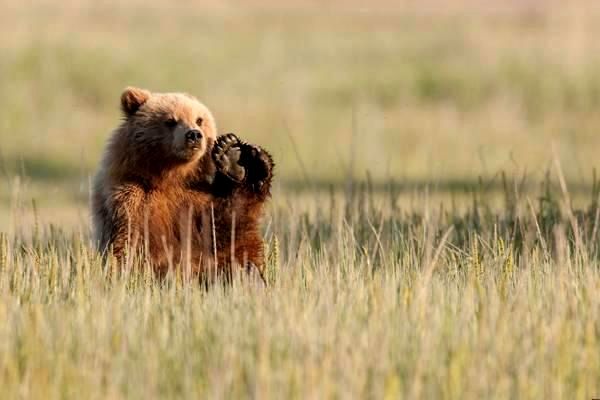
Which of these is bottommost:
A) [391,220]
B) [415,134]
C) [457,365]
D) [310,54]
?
[457,365]

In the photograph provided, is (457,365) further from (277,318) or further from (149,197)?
(149,197)

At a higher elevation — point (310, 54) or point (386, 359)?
point (310, 54)

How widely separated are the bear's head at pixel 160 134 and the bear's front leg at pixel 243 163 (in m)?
0.12

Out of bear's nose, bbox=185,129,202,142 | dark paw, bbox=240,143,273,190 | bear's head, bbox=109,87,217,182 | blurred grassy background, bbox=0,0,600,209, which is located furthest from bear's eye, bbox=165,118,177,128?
blurred grassy background, bbox=0,0,600,209

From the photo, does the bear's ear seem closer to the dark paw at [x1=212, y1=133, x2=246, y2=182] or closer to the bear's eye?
the bear's eye

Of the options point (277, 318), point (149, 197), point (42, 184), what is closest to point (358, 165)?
point (42, 184)

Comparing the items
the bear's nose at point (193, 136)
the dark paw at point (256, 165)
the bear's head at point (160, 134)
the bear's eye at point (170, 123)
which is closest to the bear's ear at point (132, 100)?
the bear's head at point (160, 134)

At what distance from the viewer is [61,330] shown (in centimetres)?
481

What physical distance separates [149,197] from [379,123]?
1314 cm

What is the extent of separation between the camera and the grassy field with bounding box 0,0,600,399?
4.45 metres

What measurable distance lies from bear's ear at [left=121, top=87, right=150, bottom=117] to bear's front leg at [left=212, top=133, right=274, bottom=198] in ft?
1.90

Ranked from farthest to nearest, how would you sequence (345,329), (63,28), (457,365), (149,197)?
(63,28) → (149,197) → (345,329) → (457,365)

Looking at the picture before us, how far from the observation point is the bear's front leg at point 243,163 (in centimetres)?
643

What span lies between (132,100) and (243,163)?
710 millimetres
